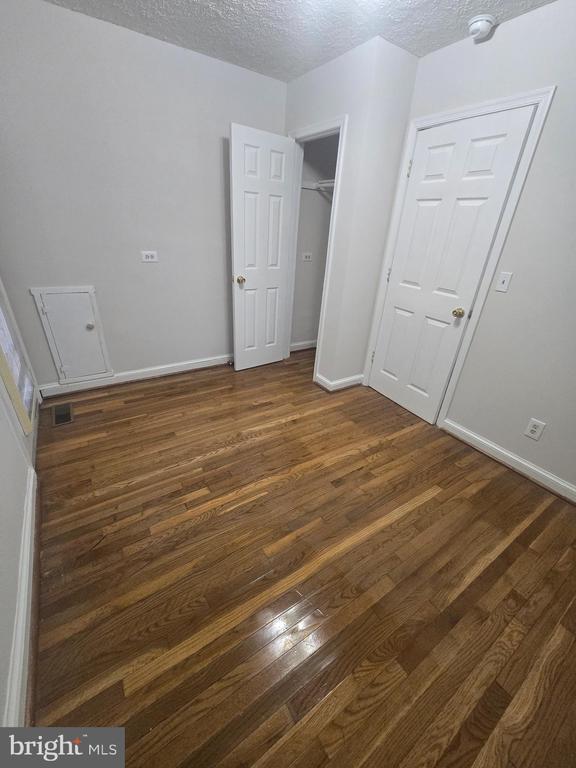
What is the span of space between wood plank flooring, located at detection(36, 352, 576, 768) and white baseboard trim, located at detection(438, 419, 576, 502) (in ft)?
0.34

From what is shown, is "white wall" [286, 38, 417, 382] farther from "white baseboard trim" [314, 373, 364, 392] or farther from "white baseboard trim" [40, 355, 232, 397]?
"white baseboard trim" [40, 355, 232, 397]

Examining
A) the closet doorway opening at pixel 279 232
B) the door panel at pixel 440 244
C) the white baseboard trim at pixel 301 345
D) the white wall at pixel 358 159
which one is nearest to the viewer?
the door panel at pixel 440 244

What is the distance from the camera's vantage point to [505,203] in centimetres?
179

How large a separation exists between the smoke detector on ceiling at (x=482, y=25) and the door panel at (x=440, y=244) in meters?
0.36

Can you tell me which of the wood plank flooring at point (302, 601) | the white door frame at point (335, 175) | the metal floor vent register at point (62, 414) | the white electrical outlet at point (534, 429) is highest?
the white door frame at point (335, 175)

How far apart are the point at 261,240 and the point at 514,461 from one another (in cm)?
267

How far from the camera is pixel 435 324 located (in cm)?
229

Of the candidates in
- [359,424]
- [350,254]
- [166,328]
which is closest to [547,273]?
A: [350,254]

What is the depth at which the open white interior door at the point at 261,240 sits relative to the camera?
2.46 metres

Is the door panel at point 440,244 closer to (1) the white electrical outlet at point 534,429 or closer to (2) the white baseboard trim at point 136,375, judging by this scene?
(1) the white electrical outlet at point 534,429

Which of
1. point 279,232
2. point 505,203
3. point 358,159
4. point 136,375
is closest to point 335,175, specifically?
point 358,159

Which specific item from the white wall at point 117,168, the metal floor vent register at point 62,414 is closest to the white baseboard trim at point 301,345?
the white wall at point 117,168

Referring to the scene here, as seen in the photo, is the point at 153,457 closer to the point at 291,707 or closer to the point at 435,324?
the point at 291,707

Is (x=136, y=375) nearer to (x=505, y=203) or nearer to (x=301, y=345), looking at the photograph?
(x=301, y=345)
